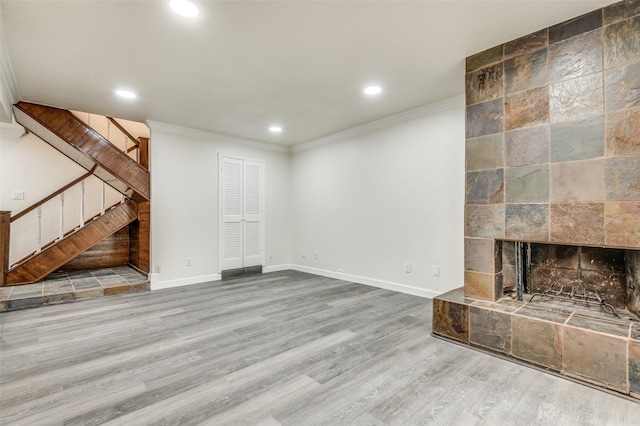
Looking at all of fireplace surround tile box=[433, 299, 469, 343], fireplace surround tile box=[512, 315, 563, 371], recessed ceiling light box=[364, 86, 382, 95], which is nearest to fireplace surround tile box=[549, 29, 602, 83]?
recessed ceiling light box=[364, 86, 382, 95]

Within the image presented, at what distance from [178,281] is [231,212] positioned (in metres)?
1.44

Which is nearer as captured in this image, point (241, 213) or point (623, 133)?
point (623, 133)

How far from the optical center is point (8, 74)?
297 cm

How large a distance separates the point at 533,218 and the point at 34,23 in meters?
4.11

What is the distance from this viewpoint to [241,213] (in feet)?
18.4

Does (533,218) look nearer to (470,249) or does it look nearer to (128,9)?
(470,249)

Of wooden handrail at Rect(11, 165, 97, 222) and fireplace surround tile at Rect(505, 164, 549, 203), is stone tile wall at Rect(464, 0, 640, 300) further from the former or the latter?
wooden handrail at Rect(11, 165, 97, 222)

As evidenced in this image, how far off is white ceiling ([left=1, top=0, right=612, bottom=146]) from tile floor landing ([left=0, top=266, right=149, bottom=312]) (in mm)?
2462

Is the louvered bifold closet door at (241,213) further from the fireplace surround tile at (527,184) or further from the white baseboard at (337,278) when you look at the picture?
the fireplace surround tile at (527,184)

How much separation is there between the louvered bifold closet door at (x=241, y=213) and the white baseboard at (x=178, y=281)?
0.24 meters

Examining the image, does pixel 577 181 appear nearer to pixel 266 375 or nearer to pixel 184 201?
pixel 266 375

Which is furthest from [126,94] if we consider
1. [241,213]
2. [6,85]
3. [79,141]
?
[241,213]

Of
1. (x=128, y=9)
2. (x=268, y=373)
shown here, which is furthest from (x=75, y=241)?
(x=268, y=373)

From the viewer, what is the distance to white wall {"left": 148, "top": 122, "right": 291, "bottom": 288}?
4691 mm
